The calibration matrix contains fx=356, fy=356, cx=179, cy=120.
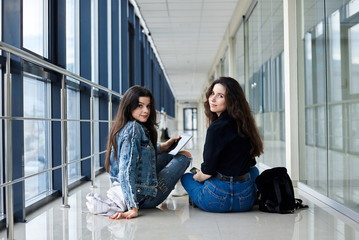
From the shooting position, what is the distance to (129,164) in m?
2.03

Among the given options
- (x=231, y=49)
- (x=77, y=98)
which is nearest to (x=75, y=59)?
(x=77, y=98)

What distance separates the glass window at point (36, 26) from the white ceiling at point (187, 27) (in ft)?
11.1

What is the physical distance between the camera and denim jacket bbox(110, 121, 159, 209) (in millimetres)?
2025

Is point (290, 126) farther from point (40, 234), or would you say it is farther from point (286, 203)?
point (40, 234)

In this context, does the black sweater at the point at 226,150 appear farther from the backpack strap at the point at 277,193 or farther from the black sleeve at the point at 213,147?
the backpack strap at the point at 277,193

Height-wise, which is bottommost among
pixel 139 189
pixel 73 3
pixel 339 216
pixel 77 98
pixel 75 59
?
pixel 339 216

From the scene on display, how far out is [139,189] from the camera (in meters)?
2.10

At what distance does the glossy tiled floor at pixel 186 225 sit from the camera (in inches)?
69.9

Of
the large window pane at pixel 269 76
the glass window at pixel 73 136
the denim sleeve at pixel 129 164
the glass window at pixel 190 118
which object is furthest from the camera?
the glass window at pixel 190 118

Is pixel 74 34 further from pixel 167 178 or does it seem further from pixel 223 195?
pixel 223 195

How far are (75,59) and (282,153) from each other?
7.89ft

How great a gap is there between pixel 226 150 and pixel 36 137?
4.72 feet

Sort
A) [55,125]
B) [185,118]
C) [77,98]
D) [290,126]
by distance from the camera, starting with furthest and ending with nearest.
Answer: [185,118] → [77,98] → [290,126] → [55,125]

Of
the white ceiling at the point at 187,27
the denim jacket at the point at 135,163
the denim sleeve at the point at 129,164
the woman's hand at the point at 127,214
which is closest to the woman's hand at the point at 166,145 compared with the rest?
the denim jacket at the point at 135,163
